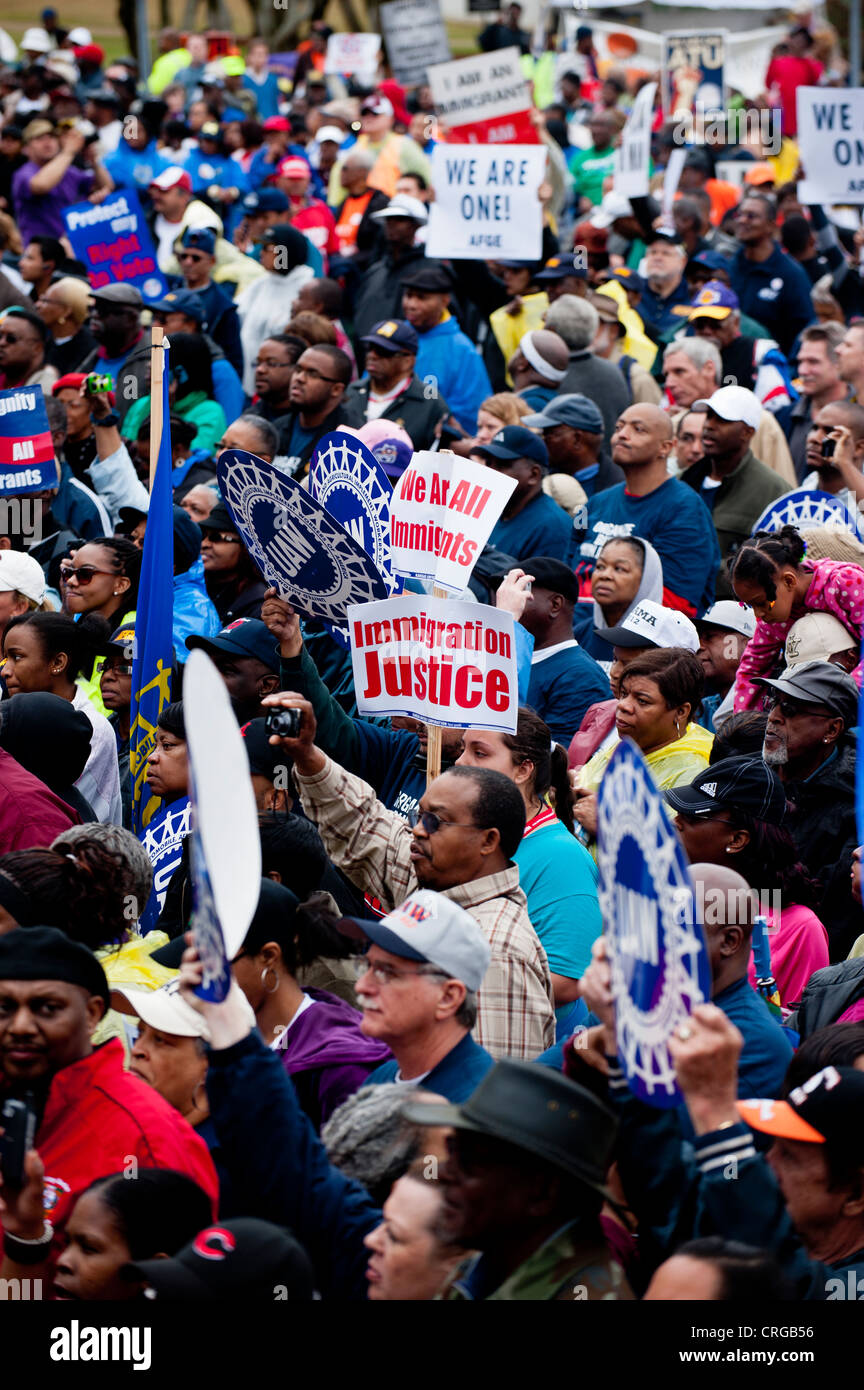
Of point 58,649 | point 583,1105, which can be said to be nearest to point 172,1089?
point 583,1105

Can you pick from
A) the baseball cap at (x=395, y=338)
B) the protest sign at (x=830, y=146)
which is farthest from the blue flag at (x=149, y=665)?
the protest sign at (x=830, y=146)

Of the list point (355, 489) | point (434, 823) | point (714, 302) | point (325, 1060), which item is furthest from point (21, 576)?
point (714, 302)

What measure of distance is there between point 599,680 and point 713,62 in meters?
14.3

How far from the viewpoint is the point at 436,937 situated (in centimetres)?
363

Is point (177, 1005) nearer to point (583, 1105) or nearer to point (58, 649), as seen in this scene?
point (583, 1105)

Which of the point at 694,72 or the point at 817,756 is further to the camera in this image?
the point at 694,72

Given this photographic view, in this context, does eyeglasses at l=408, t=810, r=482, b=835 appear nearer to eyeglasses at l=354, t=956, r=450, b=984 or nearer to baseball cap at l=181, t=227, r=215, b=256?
eyeglasses at l=354, t=956, r=450, b=984

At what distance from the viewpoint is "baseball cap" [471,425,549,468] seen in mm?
7895

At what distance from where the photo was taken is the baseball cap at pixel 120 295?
10.1m

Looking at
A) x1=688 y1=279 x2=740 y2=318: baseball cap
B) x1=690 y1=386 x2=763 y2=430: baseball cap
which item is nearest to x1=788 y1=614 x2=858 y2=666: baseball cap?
x1=690 y1=386 x2=763 y2=430: baseball cap

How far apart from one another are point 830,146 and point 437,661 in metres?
7.66

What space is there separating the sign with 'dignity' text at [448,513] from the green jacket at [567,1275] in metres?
3.02

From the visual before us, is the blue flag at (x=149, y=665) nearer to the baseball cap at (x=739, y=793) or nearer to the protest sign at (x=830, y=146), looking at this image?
the baseball cap at (x=739, y=793)

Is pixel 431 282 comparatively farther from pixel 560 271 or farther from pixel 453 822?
pixel 453 822
